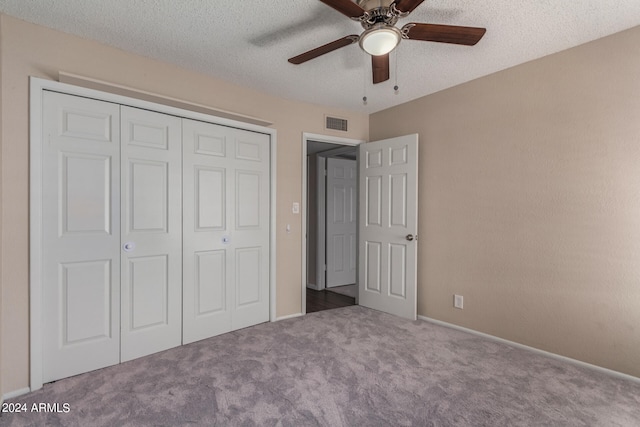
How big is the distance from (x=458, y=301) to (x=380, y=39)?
102 inches

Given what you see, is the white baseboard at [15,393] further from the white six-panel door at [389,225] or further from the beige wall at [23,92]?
the white six-panel door at [389,225]

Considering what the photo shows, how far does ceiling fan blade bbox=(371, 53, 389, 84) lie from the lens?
202cm

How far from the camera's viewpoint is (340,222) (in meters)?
5.11

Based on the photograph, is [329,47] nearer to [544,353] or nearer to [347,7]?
[347,7]

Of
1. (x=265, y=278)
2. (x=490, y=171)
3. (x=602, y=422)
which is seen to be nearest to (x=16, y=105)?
(x=265, y=278)

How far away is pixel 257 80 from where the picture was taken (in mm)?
3020

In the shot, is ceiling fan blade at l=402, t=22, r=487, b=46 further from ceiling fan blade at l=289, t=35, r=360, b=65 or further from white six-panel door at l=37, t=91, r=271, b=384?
white six-panel door at l=37, t=91, r=271, b=384

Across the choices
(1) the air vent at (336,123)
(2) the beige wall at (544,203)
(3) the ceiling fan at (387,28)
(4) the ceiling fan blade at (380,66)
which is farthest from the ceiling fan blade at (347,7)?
(1) the air vent at (336,123)

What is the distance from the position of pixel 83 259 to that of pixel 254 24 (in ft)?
6.82

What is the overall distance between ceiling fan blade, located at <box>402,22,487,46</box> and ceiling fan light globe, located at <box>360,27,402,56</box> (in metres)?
0.08

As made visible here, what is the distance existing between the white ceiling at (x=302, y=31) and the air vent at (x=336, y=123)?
792mm

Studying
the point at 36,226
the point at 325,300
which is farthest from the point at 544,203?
the point at 36,226

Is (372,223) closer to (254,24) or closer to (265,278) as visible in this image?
(265,278)

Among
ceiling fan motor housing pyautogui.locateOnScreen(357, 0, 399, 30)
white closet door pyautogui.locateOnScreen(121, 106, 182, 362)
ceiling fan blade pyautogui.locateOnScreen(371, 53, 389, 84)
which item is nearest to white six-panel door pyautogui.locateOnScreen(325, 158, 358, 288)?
white closet door pyautogui.locateOnScreen(121, 106, 182, 362)
